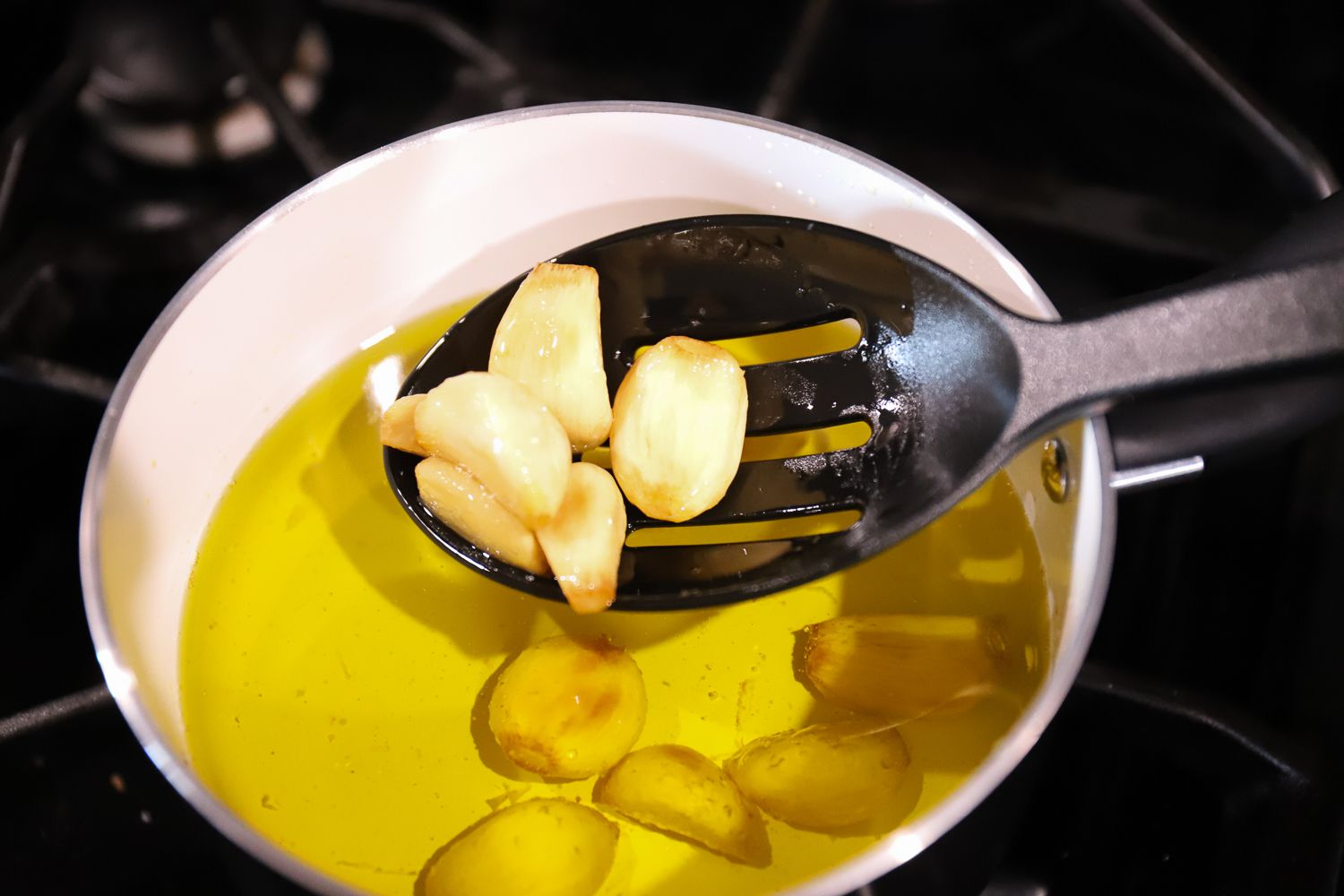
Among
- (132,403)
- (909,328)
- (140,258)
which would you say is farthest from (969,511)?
(140,258)

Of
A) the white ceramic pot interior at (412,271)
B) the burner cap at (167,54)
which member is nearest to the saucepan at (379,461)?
the white ceramic pot interior at (412,271)

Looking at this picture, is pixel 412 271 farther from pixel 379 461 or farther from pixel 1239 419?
pixel 1239 419

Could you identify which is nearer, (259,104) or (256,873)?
(256,873)

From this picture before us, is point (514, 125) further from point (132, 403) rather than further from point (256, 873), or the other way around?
point (256, 873)

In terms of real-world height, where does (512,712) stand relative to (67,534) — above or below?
above

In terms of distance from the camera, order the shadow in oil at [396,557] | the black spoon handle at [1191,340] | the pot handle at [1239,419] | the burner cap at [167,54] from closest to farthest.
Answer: the black spoon handle at [1191,340], the pot handle at [1239,419], the shadow in oil at [396,557], the burner cap at [167,54]

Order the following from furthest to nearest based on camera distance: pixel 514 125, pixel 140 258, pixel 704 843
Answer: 1. pixel 140 258
2. pixel 514 125
3. pixel 704 843

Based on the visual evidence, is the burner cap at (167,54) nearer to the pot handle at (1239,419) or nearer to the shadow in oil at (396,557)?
the shadow in oil at (396,557)

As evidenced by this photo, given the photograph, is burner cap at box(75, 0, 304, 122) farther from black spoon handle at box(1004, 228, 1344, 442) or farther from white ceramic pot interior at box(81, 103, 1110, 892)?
black spoon handle at box(1004, 228, 1344, 442)
